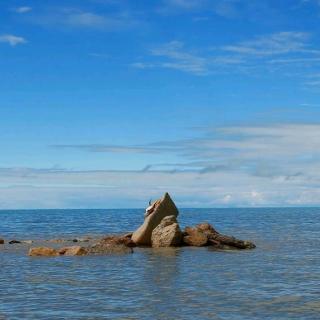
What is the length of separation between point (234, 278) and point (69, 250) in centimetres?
1437

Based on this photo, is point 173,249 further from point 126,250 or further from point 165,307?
point 165,307

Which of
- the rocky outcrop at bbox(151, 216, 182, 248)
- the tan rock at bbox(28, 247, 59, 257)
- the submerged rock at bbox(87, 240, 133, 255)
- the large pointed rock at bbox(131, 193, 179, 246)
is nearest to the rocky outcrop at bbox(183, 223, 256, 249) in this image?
the rocky outcrop at bbox(151, 216, 182, 248)

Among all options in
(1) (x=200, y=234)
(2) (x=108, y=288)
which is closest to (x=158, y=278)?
(2) (x=108, y=288)

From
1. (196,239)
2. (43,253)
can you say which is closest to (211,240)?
(196,239)

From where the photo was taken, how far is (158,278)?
26875 mm

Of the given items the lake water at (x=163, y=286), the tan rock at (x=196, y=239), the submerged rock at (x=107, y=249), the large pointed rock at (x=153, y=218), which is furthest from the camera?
the large pointed rock at (x=153, y=218)

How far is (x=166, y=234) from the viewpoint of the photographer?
42.5 m

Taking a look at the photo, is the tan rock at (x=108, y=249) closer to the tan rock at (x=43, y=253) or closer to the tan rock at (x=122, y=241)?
the tan rock at (x=122, y=241)

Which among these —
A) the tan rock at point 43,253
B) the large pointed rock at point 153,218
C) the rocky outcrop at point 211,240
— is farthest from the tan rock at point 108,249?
the rocky outcrop at point 211,240

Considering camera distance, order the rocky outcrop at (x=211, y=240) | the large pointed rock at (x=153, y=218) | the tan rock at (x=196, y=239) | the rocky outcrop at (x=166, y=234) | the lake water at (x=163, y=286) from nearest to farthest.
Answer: the lake water at (x=163, y=286), the rocky outcrop at (x=211, y=240), the rocky outcrop at (x=166, y=234), the tan rock at (x=196, y=239), the large pointed rock at (x=153, y=218)

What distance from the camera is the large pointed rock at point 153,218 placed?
4381cm

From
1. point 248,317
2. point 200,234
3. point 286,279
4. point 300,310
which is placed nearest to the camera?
point 248,317

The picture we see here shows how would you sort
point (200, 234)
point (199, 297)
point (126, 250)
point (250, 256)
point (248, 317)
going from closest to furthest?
point (248, 317)
point (199, 297)
point (250, 256)
point (126, 250)
point (200, 234)

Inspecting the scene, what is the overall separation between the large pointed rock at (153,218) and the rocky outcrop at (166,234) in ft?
2.35
